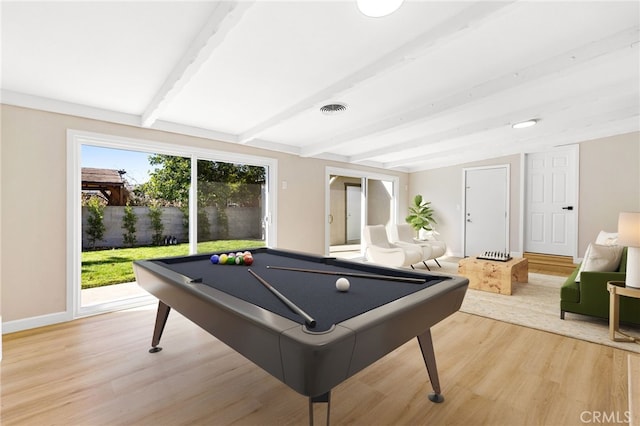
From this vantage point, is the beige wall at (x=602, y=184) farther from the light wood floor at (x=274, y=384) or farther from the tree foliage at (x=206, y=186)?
the tree foliage at (x=206, y=186)

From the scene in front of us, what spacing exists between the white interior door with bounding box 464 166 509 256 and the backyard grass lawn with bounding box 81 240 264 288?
5.45 meters

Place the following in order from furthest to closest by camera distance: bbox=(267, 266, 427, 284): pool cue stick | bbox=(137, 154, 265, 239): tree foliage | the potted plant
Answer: the potted plant, bbox=(137, 154, 265, 239): tree foliage, bbox=(267, 266, 427, 284): pool cue stick

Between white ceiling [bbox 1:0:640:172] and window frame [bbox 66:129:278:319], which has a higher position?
white ceiling [bbox 1:0:640:172]

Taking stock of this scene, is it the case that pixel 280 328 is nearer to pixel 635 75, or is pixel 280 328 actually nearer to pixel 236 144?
pixel 236 144

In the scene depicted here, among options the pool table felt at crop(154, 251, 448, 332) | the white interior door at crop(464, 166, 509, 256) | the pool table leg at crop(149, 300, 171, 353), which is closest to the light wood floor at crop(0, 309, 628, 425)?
the pool table leg at crop(149, 300, 171, 353)

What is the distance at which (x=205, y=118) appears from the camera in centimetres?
358

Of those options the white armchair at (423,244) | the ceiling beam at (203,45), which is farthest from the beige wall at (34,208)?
the white armchair at (423,244)

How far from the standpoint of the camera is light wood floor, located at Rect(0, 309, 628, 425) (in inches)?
64.4

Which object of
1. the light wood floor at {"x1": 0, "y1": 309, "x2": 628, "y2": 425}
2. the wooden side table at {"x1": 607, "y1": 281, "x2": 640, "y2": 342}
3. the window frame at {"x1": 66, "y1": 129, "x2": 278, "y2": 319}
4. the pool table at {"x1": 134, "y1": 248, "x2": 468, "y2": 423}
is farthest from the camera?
the window frame at {"x1": 66, "y1": 129, "x2": 278, "y2": 319}

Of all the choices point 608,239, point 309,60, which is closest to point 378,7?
point 309,60

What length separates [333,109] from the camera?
3412 millimetres

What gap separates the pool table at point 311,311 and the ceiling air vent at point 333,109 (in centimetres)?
185

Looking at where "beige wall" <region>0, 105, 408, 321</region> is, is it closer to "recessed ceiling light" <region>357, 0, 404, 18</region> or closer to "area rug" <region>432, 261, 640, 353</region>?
"recessed ceiling light" <region>357, 0, 404, 18</region>

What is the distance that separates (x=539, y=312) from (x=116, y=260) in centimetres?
488
